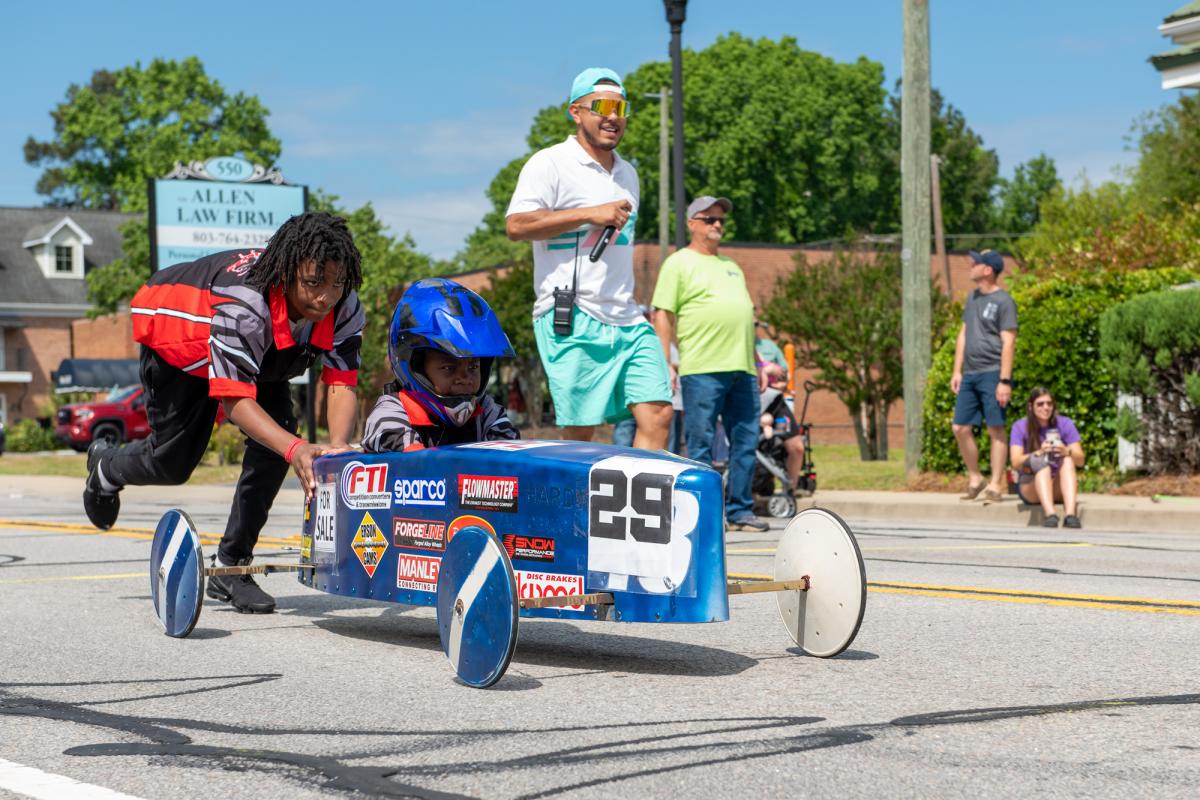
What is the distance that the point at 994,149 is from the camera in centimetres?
8594

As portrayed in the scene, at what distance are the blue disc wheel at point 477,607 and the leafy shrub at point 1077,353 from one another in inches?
439

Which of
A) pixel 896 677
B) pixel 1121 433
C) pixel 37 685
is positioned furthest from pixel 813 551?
pixel 1121 433

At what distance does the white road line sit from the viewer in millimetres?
3676

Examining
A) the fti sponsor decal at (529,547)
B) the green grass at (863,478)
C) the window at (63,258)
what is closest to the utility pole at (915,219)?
the green grass at (863,478)

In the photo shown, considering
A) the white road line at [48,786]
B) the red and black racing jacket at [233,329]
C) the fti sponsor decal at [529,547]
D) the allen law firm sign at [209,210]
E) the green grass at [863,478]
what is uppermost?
the allen law firm sign at [209,210]

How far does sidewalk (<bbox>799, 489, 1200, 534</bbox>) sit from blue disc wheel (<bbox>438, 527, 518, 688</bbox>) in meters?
8.85

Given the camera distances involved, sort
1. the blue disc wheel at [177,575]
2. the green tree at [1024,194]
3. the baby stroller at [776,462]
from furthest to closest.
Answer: the green tree at [1024,194] < the baby stroller at [776,462] < the blue disc wheel at [177,575]

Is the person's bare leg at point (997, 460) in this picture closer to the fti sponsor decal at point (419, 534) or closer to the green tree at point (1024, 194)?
the fti sponsor decal at point (419, 534)

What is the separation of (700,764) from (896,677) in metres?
1.48

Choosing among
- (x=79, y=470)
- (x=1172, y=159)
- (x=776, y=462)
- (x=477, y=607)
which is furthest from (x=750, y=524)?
(x=1172, y=159)

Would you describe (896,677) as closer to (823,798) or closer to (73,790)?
(823,798)

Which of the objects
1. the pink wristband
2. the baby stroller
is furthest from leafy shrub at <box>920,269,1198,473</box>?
the pink wristband

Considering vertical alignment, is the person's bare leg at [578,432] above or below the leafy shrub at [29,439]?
above

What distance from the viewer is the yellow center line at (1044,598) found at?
7066 mm
